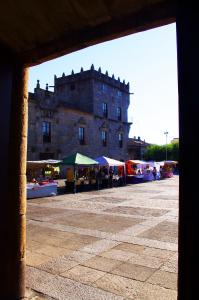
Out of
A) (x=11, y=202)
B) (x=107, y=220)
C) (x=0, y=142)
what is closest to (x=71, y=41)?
(x=0, y=142)

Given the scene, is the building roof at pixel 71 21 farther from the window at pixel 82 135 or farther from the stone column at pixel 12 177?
the window at pixel 82 135

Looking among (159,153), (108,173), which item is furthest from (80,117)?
(159,153)

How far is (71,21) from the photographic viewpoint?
304cm

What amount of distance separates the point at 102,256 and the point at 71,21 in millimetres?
4702

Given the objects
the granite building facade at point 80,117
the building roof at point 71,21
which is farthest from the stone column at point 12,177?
the granite building facade at point 80,117

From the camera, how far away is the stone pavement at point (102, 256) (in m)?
4.52

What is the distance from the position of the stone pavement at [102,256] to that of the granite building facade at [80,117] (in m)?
19.4

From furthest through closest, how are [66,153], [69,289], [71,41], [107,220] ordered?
[66,153] < [107,220] < [69,289] < [71,41]
